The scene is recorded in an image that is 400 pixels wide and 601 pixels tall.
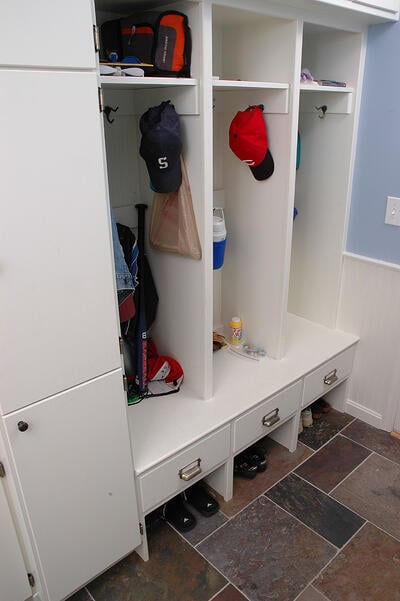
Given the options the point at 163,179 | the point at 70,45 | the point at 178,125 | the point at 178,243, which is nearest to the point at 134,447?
the point at 178,243

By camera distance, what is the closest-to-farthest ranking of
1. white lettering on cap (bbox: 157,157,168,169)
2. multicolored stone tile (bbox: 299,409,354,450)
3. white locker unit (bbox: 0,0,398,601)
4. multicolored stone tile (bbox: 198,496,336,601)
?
white locker unit (bbox: 0,0,398,601) → white lettering on cap (bbox: 157,157,168,169) → multicolored stone tile (bbox: 198,496,336,601) → multicolored stone tile (bbox: 299,409,354,450)

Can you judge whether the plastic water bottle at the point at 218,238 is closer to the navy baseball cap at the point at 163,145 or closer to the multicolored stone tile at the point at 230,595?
the navy baseball cap at the point at 163,145

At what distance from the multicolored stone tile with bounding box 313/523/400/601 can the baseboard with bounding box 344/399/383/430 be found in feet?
2.25

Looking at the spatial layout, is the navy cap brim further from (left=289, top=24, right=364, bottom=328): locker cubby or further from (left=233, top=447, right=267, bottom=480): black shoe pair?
(left=233, top=447, right=267, bottom=480): black shoe pair

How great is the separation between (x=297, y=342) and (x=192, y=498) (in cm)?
94

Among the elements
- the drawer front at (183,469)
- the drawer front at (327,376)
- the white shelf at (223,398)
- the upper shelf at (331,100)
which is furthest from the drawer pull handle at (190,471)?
the upper shelf at (331,100)

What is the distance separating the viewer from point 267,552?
178 cm

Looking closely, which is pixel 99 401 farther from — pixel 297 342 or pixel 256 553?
pixel 297 342

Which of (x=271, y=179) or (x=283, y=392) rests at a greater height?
(x=271, y=179)

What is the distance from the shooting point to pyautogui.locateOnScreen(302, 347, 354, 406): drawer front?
2.21 meters

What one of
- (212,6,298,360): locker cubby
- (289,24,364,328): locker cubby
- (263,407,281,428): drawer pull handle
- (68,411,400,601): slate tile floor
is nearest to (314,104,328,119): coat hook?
(289,24,364,328): locker cubby

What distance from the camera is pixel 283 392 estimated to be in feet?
6.76

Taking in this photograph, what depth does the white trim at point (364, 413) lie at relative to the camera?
2432 mm

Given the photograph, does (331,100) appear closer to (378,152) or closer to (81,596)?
(378,152)
